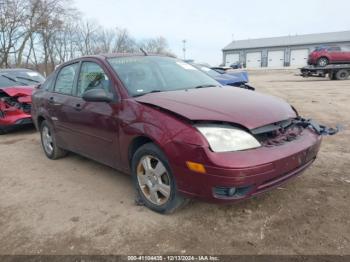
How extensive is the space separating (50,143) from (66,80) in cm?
119

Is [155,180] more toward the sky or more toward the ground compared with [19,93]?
more toward the ground

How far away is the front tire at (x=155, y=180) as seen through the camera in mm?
2902

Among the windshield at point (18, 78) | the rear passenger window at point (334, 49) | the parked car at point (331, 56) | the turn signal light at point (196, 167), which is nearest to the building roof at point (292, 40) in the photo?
the rear passenger window at point (334, 49)

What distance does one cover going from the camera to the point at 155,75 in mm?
3721

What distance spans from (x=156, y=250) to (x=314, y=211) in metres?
1.56

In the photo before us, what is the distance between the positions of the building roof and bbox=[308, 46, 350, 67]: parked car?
41.1 metres

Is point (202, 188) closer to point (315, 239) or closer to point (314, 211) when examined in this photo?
point (315, 239)

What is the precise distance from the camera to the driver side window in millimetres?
3635

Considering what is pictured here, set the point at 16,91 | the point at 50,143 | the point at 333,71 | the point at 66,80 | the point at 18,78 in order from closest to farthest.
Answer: the point at 66,80, the point at 50,143, the point at 16,91, the point at 18,78, the point at 333,71

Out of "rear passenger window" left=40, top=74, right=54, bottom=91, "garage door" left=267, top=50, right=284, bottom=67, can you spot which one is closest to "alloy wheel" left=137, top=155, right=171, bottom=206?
"rear passenger window" left=40, top=74, right=54, bottom=91

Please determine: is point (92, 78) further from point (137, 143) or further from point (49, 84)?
point (49, 84)

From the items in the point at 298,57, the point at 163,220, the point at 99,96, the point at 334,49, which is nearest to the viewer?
the point at 163,220

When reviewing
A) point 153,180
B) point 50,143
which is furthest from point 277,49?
point 153,180

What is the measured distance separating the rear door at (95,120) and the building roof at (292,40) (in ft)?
201
